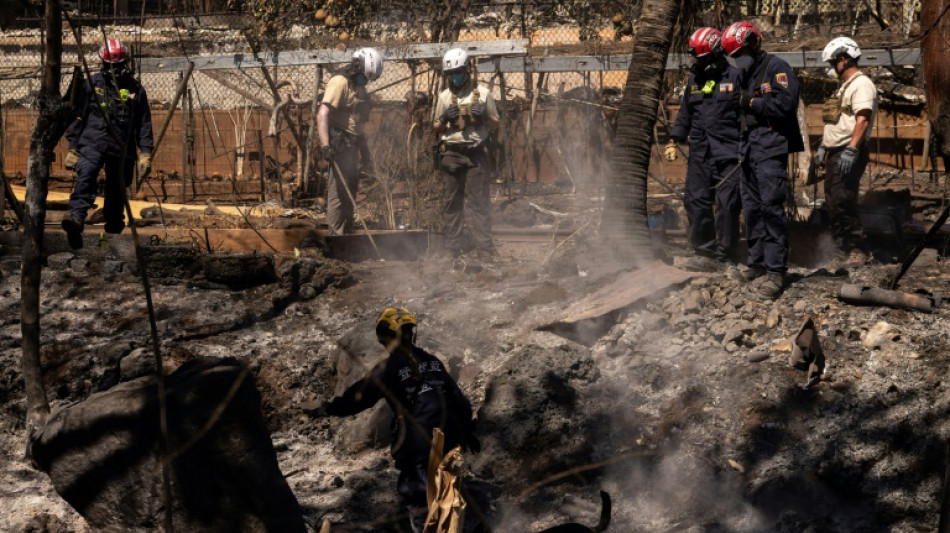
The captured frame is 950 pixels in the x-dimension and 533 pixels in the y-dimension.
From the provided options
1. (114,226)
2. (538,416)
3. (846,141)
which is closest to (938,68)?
(846,141)

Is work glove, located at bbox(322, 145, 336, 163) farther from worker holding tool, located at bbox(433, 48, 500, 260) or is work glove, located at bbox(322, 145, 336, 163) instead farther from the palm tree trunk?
the palm tree trunk

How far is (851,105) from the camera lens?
9047 mm

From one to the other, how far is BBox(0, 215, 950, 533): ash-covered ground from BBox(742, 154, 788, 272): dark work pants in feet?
0.89

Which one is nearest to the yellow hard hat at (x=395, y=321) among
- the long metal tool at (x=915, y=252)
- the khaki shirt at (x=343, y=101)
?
the long metal tool at (x=915, y=252)

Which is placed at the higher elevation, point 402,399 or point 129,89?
point 129,89

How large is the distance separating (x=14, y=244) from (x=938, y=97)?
7.97 metres

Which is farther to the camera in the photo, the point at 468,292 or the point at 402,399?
the point at 468,292

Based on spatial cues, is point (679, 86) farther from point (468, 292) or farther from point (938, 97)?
point (938, 97)

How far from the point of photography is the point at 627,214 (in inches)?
352

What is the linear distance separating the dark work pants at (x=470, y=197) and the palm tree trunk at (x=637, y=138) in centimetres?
133

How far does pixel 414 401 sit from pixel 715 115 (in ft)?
13.5

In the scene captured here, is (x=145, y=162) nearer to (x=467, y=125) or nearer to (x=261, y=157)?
(x=467, y=125)

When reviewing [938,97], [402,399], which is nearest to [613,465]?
[402,399]

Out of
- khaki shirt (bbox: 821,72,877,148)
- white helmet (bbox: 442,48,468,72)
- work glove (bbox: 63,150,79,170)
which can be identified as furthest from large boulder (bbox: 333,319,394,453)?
khaki shirt (bbox: 821,72,877,148)
